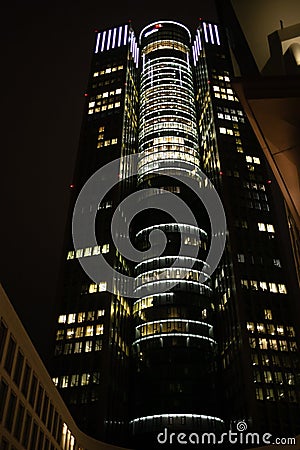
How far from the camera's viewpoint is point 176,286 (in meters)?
106

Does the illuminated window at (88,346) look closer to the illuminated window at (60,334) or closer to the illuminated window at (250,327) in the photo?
the illuminated window at (60,334)

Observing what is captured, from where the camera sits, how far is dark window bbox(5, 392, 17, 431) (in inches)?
1257

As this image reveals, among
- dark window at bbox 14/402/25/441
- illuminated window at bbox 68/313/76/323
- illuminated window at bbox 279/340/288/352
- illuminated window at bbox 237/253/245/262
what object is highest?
illuminated window at bbox 237/253/245/262

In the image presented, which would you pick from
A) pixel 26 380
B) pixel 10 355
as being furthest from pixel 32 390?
pixel 10 355

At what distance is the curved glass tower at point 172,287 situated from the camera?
307 feet

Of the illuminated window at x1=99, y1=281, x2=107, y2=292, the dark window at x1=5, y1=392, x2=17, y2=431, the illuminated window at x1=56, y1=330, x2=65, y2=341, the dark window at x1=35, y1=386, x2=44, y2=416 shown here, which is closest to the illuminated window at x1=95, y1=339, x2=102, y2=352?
the illuminated window at x1=56, y1=330, x2=65, y2=341

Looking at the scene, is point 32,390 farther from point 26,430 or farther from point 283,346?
point 283,346

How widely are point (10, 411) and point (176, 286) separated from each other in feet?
246

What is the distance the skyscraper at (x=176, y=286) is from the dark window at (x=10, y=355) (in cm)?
5831

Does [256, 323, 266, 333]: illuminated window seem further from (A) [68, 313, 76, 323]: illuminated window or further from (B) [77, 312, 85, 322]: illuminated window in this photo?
(A) [68, 313, 76, 323]: illuminated window

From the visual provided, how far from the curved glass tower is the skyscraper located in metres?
0.29

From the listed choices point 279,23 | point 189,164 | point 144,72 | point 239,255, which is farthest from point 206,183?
point 279,23

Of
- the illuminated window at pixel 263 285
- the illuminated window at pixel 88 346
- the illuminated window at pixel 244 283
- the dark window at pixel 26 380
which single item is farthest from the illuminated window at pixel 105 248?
the dark window at pixel 26 380

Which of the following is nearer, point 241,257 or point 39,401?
point 39,401
